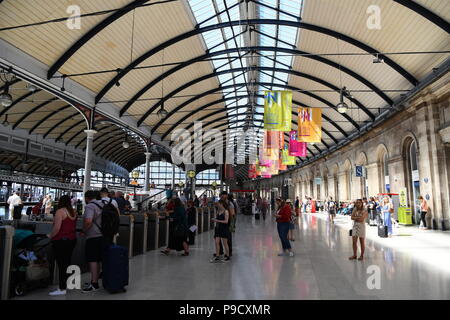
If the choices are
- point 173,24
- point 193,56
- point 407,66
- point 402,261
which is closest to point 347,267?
point 402,261

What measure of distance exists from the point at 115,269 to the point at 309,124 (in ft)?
42.1

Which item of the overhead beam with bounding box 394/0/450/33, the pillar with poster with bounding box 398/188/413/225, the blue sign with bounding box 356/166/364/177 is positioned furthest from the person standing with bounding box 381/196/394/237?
the blue sign with bounding box 356/166/364/177

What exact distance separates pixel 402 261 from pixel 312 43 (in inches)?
471

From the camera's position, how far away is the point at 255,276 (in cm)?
548

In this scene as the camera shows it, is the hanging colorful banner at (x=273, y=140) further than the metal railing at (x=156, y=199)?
Yes

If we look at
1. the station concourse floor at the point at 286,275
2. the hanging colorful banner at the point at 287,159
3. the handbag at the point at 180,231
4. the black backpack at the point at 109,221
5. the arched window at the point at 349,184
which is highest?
the hanging colorful banner at the point at 287,159

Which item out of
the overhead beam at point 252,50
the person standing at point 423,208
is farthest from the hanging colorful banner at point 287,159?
the person standing at point 423,208

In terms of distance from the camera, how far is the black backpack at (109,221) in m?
4.67

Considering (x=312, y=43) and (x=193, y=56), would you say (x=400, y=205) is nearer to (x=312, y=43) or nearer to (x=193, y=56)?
(x=312, y=43)

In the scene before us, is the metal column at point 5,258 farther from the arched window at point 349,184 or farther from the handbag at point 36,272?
the arched window at point 349,184

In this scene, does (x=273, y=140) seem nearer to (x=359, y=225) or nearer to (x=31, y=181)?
(x=359, y=225)

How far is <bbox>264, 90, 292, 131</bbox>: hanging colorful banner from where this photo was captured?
12.8 m

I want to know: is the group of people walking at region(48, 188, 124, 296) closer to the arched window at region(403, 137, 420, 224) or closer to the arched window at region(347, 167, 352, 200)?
the arched window at region(403, 137, 420, 224)

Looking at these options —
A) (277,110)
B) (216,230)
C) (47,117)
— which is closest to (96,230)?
(216,230)
